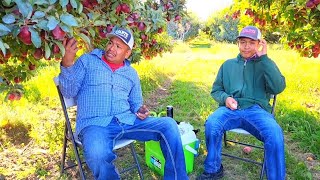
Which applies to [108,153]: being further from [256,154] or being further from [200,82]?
[200,82]

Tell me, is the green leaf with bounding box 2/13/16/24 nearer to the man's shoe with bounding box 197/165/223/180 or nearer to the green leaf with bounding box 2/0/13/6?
the green leaf with bounding box 2/0/13/6

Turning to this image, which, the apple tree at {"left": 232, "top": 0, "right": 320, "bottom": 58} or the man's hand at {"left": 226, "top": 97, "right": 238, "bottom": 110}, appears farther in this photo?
the man's hand at {"left": 226, "top": 97, "right": 238, "bottom": 110}

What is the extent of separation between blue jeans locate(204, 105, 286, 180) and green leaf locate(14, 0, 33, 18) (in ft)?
6.79

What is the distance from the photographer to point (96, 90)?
295cm

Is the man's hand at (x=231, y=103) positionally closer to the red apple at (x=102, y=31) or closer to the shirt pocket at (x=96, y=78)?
the shirt pocket at (x=96, y=78)

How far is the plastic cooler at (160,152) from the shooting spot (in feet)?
10.8

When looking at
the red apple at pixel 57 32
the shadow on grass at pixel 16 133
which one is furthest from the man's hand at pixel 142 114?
the shadow on grass at pixel 16 133

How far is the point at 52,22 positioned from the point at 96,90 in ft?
4.09

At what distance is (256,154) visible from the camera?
3980 millimetres

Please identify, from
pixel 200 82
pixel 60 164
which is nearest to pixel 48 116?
pixel 60 164

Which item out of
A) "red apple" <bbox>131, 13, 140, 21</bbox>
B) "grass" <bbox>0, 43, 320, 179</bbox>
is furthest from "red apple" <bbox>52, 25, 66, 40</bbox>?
"grass" <bbox>0, 43, 320, 179</bbox>

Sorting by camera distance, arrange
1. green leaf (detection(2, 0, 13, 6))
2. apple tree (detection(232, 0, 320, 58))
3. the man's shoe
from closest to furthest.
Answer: green leaf (detection(2, 0, 13, 6)) < apple tree (detection(232, 0, 320, 58)) < the man's shoe

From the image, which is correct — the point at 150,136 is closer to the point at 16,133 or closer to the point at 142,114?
the point at 142,114

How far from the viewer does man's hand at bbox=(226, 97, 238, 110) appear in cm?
339
